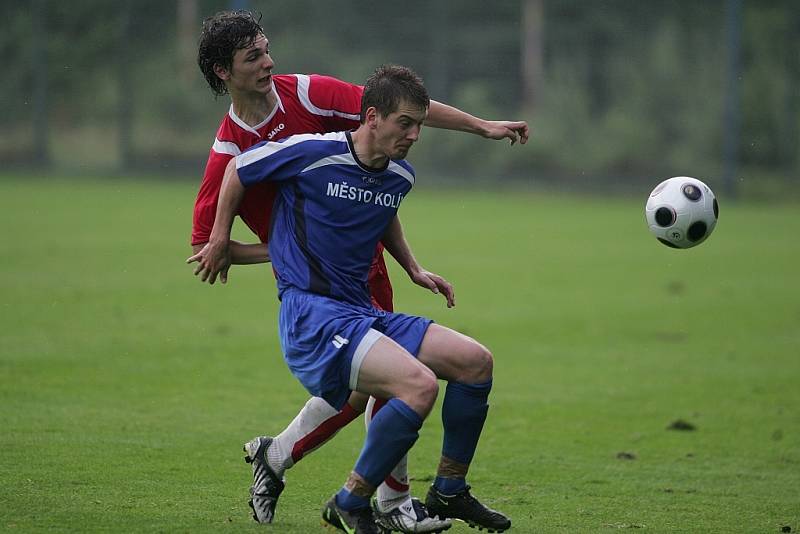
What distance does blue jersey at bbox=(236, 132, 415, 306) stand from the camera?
511 cm

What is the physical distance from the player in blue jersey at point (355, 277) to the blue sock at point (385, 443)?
0.03 feet

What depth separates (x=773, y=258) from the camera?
55.3 ft

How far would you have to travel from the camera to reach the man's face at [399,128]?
498 centimetres

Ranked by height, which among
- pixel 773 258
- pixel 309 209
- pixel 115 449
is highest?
pixel 309 209

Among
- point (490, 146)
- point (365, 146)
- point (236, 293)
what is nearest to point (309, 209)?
point (365, 146)

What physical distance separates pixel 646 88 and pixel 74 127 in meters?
12.6

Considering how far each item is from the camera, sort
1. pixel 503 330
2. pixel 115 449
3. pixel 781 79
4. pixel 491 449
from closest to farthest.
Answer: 1. pixel 115 449
2. pixel 491 449
3. pixel 503 330
4. pixel 781 79

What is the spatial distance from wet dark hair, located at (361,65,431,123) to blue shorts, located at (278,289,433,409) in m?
0.83

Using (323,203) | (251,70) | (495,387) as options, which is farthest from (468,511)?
(495,387)

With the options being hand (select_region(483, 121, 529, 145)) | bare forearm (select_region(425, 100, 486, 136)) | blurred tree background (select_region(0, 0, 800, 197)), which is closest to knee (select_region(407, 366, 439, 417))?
hand (select_region(483, 121, 529, 145))

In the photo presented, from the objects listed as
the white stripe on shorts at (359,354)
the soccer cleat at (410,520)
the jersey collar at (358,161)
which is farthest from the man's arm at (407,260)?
the soccer cleat at (410,520)

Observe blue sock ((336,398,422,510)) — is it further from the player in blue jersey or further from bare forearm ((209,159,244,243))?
bare forearm ((209,159,244,243))

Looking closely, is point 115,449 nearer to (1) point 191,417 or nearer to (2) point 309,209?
(1) point 191,417

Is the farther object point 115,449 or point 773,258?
point 773,258
